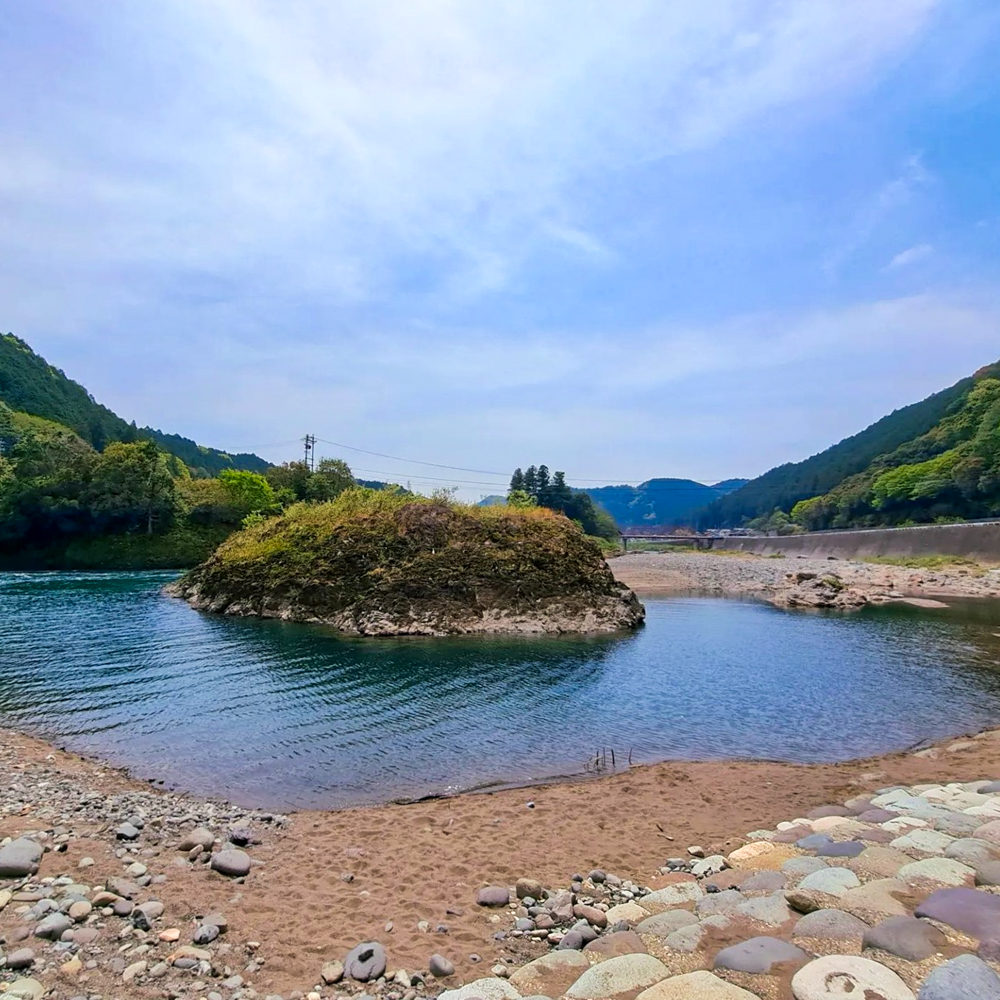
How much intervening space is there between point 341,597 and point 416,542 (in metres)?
4.42

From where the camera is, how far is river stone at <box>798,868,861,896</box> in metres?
5.58

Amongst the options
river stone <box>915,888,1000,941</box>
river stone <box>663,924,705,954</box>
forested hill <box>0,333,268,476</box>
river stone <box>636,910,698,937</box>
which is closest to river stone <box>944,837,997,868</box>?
river stone <box>915,888,1000,941</box>

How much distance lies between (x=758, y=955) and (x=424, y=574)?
24703mm

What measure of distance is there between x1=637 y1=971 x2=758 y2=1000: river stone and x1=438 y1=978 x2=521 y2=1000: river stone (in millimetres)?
1030

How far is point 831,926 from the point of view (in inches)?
192

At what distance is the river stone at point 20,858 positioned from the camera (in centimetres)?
629

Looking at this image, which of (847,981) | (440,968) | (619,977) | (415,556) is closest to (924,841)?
(847,981)

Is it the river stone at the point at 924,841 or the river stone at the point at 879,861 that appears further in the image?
the river stone at the point at 924,841

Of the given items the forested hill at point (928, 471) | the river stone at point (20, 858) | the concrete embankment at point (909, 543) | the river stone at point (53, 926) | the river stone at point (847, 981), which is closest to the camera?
the river stone at point (847, 981)

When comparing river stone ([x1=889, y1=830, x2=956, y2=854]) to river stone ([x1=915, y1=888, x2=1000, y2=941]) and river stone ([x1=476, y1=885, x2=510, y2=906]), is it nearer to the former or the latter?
river stone ([x1=915, y1=888, x2=1000, y2=941])

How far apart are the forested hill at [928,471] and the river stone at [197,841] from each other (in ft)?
343

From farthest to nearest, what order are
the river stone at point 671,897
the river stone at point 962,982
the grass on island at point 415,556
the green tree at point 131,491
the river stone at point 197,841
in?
the green tree at point 131,491
the grass on island at point 415,556
the river stone at point 197,841
the river stone at point 671,897
the river stone at point 962,982

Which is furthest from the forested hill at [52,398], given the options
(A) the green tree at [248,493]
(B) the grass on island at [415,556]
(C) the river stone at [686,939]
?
(C) the river stone at [686,939]

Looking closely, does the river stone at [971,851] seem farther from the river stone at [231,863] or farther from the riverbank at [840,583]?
the riverbank at [840,583]
